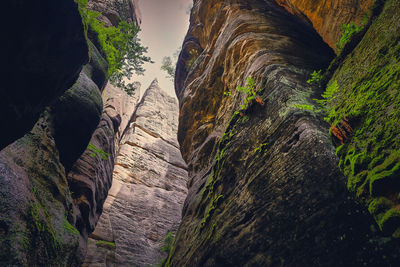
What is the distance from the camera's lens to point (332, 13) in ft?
18.7

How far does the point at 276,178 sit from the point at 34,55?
180 inches

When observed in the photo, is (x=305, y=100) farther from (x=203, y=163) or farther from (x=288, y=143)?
(x=203, y=163)

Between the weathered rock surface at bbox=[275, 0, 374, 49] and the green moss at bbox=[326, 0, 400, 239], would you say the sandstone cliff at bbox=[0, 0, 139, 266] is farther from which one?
the weathered rock surface at bbox=[275, 0, 374, 49]

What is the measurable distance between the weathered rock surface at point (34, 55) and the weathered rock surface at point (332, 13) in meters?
5.67

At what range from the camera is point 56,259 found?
5152 millimetres

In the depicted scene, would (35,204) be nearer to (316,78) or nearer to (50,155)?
(50,155)

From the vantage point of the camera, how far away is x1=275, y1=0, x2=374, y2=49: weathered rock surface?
4.85 m

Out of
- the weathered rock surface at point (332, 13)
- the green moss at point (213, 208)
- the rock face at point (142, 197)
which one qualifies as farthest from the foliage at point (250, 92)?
the rock face at point (142, 197)

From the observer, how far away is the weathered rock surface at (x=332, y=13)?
15.9 ft

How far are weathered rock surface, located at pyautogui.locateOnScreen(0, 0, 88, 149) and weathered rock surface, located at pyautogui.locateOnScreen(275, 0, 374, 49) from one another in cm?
567

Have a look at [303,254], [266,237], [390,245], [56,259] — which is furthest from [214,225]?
[56,259]

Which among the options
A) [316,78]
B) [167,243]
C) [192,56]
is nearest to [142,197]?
[167,243]

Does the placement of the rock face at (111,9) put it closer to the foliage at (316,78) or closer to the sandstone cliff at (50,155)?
the sandstone cliff at (50,155)

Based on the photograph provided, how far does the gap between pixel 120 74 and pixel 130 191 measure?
952 centimetres
